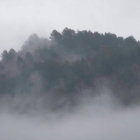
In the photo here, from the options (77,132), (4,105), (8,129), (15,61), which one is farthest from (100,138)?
(15,61)

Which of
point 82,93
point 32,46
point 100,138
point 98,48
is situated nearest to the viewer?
point 100,138

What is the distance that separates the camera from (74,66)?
96.1 ft

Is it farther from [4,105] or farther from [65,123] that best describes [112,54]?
[4,105]

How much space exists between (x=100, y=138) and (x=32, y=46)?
46.4ft

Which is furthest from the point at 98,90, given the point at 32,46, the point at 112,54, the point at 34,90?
the point at 32,46

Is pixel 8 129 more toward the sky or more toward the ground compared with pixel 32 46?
more toward the ground

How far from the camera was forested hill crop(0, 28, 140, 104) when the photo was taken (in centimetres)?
2789

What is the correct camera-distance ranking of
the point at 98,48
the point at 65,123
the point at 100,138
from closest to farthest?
the point at 100,138 → the point at 65,123 → the point at 98,48

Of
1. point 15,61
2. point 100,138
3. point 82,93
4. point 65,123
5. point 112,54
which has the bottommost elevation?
point 100,138

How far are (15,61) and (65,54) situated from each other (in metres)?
4.51

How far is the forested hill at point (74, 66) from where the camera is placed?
27891mm

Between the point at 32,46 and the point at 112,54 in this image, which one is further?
the point at 32,46

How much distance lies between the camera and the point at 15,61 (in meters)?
33.0

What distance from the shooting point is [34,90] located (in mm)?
29219
